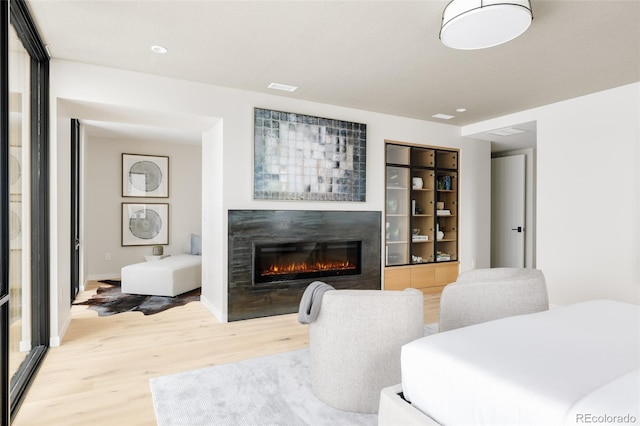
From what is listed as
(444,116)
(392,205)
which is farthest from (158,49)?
(444,116)

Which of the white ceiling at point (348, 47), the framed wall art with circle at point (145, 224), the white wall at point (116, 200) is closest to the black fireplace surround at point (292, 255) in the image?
the white ceiling at point (348, 47)

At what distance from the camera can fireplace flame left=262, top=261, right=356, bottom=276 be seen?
424 centimetres

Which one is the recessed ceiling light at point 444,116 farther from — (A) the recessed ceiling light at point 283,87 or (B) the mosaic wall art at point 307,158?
(A) the recessed ceiling light at point 283,87

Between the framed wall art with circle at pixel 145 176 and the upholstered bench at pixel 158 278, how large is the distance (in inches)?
66.5

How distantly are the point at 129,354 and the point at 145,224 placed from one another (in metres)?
3.87

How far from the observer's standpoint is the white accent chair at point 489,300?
8.58 feet

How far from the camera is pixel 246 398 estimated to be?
2318 mm

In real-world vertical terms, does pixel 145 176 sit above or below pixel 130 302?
above

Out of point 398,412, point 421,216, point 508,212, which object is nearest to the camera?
point 398,412

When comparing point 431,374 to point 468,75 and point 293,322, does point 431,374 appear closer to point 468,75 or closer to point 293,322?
point 293,322

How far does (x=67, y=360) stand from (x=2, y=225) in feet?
5.20

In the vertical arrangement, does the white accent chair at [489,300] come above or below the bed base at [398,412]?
above

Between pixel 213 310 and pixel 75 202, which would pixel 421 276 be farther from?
pixel 75 202

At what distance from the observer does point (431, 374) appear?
1471 mm
